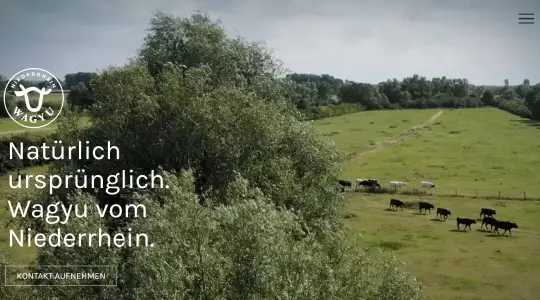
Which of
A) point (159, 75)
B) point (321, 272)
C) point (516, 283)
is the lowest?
point (516, 283)

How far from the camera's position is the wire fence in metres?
60.8

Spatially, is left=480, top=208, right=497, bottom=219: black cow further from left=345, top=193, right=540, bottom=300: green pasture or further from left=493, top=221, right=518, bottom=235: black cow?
left=493, top=221, right=518, bottom=235: black cow

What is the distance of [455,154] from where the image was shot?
90.0 m

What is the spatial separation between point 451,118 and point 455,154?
6004 cm

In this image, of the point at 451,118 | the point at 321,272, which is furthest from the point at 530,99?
the point at 321,272

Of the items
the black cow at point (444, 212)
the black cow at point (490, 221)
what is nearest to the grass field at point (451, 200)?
the black cow at point (444, 212)

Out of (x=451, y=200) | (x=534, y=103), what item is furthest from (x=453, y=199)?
(x=534, y=103)

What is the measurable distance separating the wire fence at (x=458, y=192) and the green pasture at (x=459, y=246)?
5.95 ft

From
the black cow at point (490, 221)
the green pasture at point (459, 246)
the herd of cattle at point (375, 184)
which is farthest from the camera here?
the herd of cattle at point (375, 184)

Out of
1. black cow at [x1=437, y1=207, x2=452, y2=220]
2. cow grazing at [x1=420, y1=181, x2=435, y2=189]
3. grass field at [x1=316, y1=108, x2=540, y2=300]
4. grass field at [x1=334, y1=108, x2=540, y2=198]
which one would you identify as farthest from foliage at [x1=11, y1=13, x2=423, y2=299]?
grass field at [x1=334, y1=108, x2=540, y2=198]

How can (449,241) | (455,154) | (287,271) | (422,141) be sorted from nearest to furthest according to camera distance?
(287,271) < (449,241) < (455,154) < (422,141)

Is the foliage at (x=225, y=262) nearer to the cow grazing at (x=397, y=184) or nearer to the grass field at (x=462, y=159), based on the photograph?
the cow grazing at (x=397, y=184)

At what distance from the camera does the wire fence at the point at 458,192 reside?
199ft

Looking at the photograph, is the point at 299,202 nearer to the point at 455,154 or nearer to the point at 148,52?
the point at 148,52
